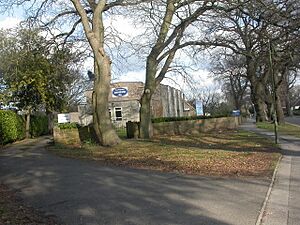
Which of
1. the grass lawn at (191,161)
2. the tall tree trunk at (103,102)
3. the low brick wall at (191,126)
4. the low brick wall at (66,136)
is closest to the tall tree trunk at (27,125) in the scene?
the low brick wall at (191,126)

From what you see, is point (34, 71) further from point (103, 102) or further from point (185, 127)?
point (103, 102)

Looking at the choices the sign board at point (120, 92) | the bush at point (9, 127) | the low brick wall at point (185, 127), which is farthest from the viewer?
the sign board at point (120, 92)

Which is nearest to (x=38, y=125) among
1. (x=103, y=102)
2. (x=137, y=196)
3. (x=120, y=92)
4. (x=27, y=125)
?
(x=27, y=125)

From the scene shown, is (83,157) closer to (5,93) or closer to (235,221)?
(235,221)

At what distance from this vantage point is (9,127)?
96.1 feet

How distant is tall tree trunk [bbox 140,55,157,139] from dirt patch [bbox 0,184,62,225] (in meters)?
17.8

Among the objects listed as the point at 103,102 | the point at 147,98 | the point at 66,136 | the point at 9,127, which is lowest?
the point at 66,136

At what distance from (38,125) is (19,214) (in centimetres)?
3428

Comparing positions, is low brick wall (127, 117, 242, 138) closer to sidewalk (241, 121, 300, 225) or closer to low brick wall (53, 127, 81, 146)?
low brick wall (53, 127, 81, 146)

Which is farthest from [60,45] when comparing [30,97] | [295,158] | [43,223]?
[43,223]

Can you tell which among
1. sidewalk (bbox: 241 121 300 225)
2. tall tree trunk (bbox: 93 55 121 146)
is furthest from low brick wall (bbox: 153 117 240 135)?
sidewalk (bbox: 241 121 300 225)

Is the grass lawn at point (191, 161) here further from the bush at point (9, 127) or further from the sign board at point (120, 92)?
the sign board at point (120, 92)

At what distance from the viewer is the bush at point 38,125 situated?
38.7 m

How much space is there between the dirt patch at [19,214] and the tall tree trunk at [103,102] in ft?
40.5
